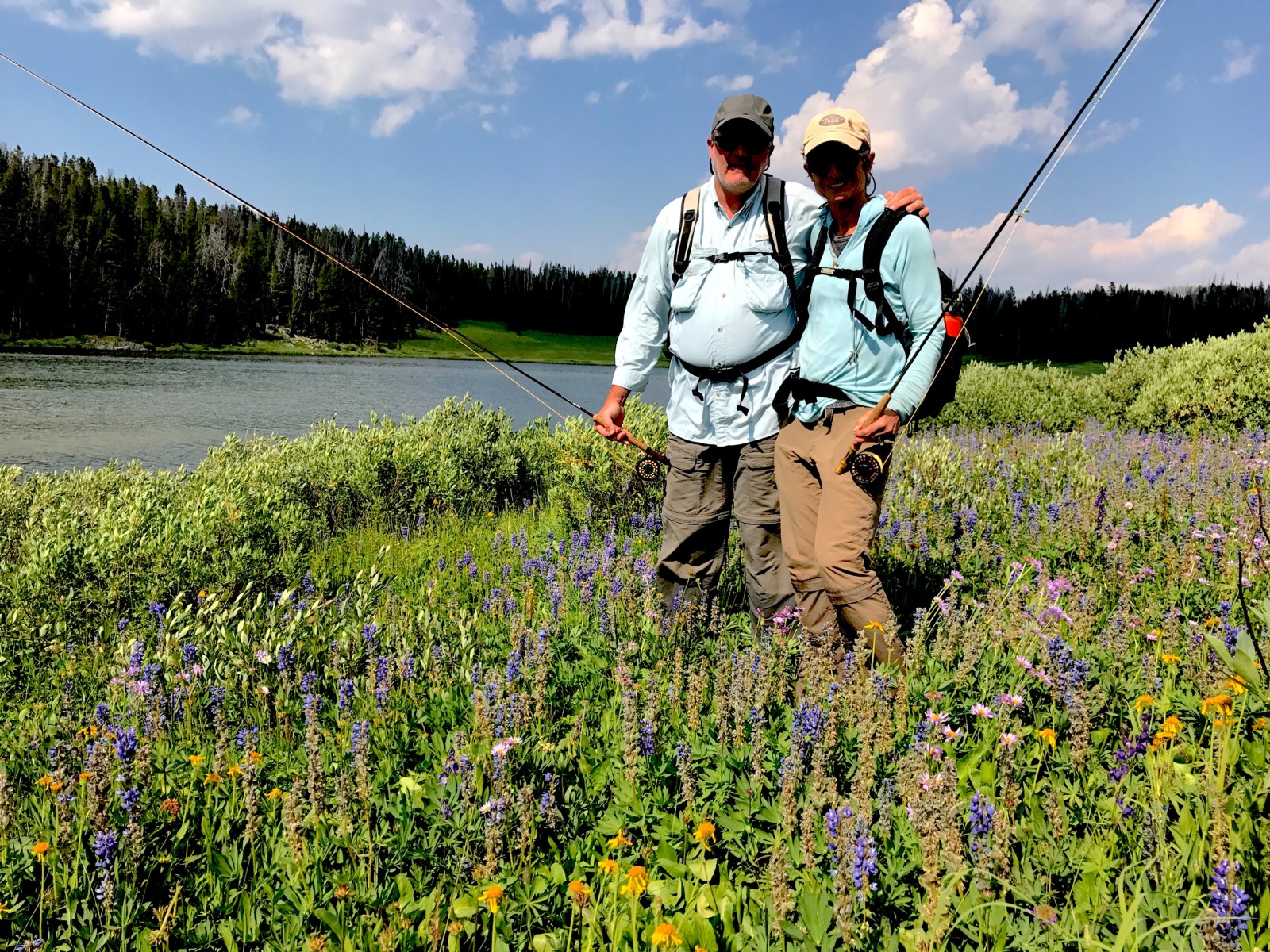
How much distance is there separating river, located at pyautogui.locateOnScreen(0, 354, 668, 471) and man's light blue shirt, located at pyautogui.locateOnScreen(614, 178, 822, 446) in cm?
1220

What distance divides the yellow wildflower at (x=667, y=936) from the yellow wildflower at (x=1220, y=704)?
Result: 219 cm

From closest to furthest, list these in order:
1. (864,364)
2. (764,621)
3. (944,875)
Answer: (944,875)
(864,364)
(764,621)

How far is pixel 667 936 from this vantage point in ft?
6.72

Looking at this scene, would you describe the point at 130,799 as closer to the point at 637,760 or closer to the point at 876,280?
the point at 637,760

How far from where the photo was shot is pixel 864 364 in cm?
378

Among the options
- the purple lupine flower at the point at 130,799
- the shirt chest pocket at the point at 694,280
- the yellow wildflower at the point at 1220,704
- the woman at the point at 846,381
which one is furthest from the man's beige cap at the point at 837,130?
the purple lupine flower at the point at 130,799

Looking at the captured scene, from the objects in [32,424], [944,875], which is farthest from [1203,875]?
[32,424]

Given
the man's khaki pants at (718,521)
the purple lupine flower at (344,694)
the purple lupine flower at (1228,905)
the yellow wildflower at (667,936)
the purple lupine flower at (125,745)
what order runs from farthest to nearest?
the man's khaki pants at (718,521), the purple lupine flower at (344,694), the purple lupine flower at (125,745), the yellow wildflower at (667,936), the purple lupine flower at (1228,905)

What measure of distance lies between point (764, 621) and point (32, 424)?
102 ft

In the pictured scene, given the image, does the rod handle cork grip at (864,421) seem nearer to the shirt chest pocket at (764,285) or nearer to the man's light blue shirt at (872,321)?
the man's light blue shirt at (872,321)

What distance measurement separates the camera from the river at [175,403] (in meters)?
22.3

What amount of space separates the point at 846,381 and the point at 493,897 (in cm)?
282

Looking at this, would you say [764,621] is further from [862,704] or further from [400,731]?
[400,731]

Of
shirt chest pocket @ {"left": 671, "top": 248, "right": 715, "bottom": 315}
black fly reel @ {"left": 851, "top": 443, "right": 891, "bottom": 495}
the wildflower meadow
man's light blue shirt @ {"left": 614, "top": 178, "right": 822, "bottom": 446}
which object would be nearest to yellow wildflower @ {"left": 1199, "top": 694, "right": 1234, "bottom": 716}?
the wildflower meadow
